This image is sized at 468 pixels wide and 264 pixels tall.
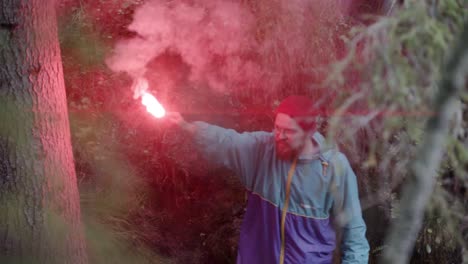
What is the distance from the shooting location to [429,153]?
5.80ft

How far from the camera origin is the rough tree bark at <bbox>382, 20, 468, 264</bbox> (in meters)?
1.65

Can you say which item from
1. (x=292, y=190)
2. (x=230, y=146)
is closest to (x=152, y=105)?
(x=230, y=146)

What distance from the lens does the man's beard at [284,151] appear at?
3.75 m

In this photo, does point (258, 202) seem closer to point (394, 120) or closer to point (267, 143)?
point (267, 143)

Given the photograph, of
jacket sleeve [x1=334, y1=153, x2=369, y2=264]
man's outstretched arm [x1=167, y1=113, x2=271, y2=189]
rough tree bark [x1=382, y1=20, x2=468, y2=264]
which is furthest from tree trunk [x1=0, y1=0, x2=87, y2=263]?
rough tree bark [x1=382, y1=20, x2=468, y2=264]

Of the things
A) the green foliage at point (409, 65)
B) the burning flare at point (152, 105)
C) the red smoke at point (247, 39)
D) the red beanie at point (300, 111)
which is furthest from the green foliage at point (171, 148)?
the green foliage at point (409, 65)

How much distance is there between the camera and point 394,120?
7.30ft

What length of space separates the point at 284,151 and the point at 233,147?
1.59 feet

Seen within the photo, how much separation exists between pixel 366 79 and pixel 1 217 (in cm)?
308

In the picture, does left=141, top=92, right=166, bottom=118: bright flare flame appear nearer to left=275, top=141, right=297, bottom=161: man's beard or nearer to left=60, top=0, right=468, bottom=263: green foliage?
left=275, top=141, right=297, bottom=161: man's beard

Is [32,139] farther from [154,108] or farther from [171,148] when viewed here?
[171,148]

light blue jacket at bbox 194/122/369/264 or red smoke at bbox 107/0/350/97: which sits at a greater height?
red smoke at bbox 107/0/350/97

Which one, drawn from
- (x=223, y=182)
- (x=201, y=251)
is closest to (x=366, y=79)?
(x=223, y=182)

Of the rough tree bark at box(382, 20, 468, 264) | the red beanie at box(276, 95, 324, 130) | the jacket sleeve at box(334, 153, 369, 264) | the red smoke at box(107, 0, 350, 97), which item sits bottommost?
the jacket sleeve at box(334, 153, 369, 264)
